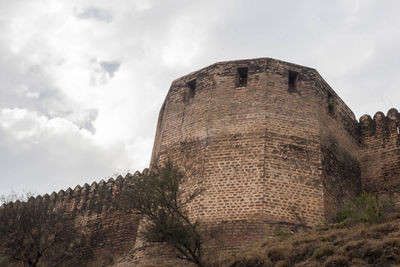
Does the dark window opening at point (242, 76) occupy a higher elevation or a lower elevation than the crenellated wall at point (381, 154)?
higher

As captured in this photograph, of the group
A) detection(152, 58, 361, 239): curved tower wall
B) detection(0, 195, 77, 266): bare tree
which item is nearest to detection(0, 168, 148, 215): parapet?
detection(0, 195, 77, 266): bare tree

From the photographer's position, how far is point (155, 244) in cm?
1412

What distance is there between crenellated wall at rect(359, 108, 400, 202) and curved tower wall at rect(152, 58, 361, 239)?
0.39 metres

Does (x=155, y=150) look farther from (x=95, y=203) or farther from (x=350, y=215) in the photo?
(x=350, y=215)

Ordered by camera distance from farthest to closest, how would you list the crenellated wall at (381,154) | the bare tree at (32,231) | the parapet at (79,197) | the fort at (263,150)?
the parapet at (79,197), the bare tree at (32,231), the crenellated wall at (381,154), the fort at (263,150)

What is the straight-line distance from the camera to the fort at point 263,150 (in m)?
14.0

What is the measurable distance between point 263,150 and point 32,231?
8.41m

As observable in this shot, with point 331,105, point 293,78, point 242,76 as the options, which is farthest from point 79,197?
point 331,105

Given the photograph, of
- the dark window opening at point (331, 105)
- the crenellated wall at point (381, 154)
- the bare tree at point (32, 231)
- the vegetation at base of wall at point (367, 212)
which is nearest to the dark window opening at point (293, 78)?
the dark window opening at point (331, 105)

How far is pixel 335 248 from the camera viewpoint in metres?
10.5

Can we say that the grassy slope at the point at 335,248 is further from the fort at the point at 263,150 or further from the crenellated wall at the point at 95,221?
the crenellated wall at the point at 95,221

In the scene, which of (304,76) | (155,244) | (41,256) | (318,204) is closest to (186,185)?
(155,244)

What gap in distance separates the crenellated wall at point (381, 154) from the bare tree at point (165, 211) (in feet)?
20.0

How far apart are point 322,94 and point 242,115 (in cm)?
275
